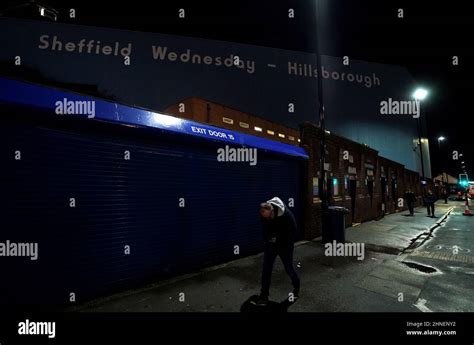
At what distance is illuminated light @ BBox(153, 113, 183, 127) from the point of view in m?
5.55

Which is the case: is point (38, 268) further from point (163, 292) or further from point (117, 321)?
point (163, 292)

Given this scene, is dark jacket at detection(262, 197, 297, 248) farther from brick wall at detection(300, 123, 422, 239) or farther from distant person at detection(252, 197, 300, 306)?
brick wall at detection(300, 123, 422, 239)

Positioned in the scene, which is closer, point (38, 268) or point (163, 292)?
point (38, 268)

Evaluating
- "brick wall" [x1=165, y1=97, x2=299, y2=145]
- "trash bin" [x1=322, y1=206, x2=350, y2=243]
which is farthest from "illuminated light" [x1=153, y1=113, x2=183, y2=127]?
"brick wall" [x1=165, y1=97, x2=299, y2=145]

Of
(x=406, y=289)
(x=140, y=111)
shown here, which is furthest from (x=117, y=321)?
(x=406, y=289)

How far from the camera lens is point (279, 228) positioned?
14.3 feet

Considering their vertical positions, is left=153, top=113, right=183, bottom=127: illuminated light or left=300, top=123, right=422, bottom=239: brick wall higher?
left=153, top=113, right=183, bottom=127: illuminated light

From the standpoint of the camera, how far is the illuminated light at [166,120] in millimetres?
5546

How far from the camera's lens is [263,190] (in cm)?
825

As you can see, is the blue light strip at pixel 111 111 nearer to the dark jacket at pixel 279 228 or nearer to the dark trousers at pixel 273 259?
the dark jacket at pixel 279 228

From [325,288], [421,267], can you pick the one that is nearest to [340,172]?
[421,267]

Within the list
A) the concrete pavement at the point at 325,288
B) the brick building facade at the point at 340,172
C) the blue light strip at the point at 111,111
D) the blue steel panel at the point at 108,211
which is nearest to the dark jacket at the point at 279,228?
the concrete pavement at the point at 325,288

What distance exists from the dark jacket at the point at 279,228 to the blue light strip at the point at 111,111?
284cm

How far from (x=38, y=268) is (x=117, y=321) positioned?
1.51 metres
